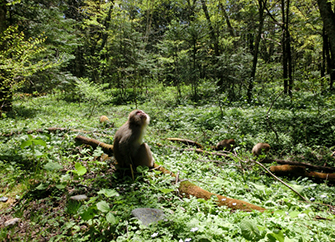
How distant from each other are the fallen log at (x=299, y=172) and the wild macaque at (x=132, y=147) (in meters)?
2.93

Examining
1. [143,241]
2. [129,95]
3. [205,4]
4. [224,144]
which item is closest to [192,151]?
[224,144]

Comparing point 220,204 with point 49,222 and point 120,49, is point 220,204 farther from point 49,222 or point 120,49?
point 120,49

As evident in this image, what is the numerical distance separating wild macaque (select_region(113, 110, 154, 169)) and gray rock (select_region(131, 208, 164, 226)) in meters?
1.03

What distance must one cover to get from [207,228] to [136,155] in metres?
1.91

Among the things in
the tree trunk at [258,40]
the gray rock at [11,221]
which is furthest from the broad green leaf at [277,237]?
the tree trunk at [258,40]

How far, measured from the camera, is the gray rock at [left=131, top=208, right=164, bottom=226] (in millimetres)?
2233

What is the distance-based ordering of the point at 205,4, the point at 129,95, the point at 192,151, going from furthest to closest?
the point at 129,95, the point at 205,4, the point at 192,151

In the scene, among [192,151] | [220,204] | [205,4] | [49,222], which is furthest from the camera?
[205,4]

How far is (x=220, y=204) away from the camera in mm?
2609

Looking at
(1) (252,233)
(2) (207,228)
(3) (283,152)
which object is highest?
(1) (252,233)

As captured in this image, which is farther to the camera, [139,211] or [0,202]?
[0,202]

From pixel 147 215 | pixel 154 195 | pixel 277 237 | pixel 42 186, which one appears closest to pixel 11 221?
pixel 42 186

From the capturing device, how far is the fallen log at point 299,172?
13.0 ft

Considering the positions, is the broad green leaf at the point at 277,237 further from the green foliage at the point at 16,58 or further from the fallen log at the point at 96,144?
the green foliage at the point at 16,58
